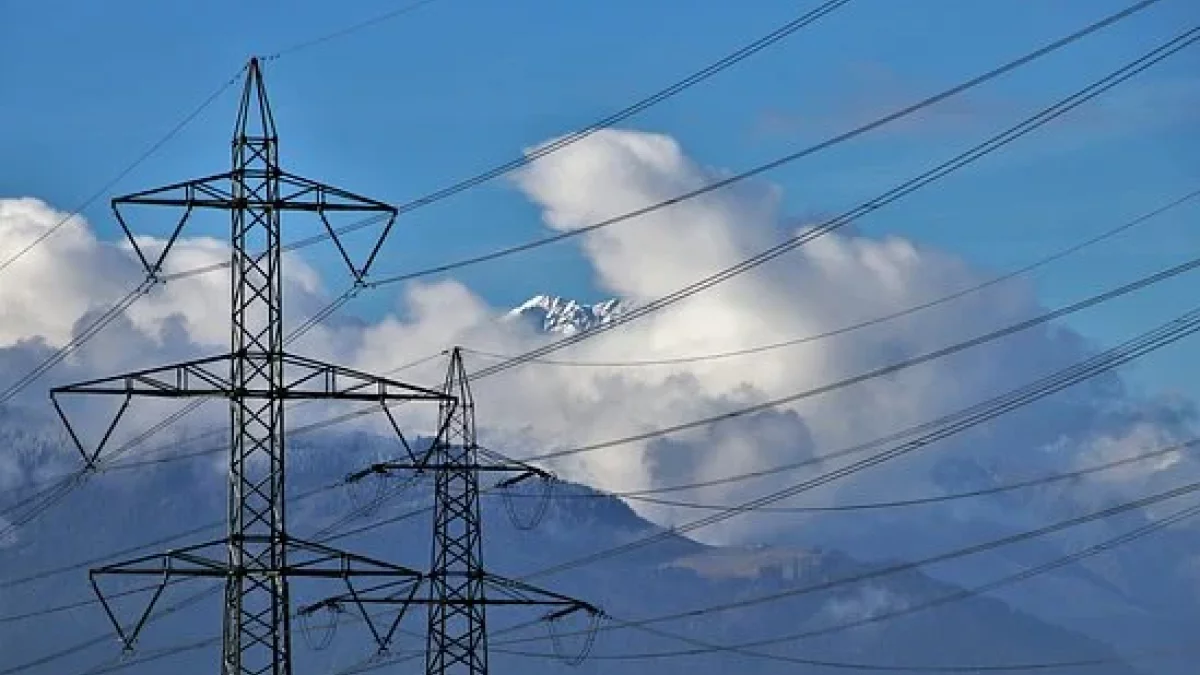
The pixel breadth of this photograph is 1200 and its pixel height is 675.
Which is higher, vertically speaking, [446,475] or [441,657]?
[446,475]

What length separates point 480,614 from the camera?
95188mm

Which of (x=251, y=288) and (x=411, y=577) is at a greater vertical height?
(x=251, y=288)

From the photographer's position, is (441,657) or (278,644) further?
(441,657)

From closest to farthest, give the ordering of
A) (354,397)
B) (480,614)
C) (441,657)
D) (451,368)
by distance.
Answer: (354,397), (441,657), (480,614), (451,368)

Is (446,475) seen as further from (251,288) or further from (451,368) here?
(251,288)

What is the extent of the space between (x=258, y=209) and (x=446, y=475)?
2256cm

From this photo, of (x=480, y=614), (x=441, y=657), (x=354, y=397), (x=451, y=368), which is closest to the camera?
(x=354, y=397)

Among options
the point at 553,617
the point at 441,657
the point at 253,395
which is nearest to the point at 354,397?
the point at 253,395

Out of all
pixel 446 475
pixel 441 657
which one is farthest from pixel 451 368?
pixel 441 657

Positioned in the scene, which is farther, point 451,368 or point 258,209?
point 451,368

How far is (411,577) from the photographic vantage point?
74562 mm

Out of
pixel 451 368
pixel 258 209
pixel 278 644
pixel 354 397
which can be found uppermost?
pixel 451 368

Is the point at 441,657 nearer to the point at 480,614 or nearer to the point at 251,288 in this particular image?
the point at 480,614

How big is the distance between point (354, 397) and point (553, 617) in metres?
26.0
